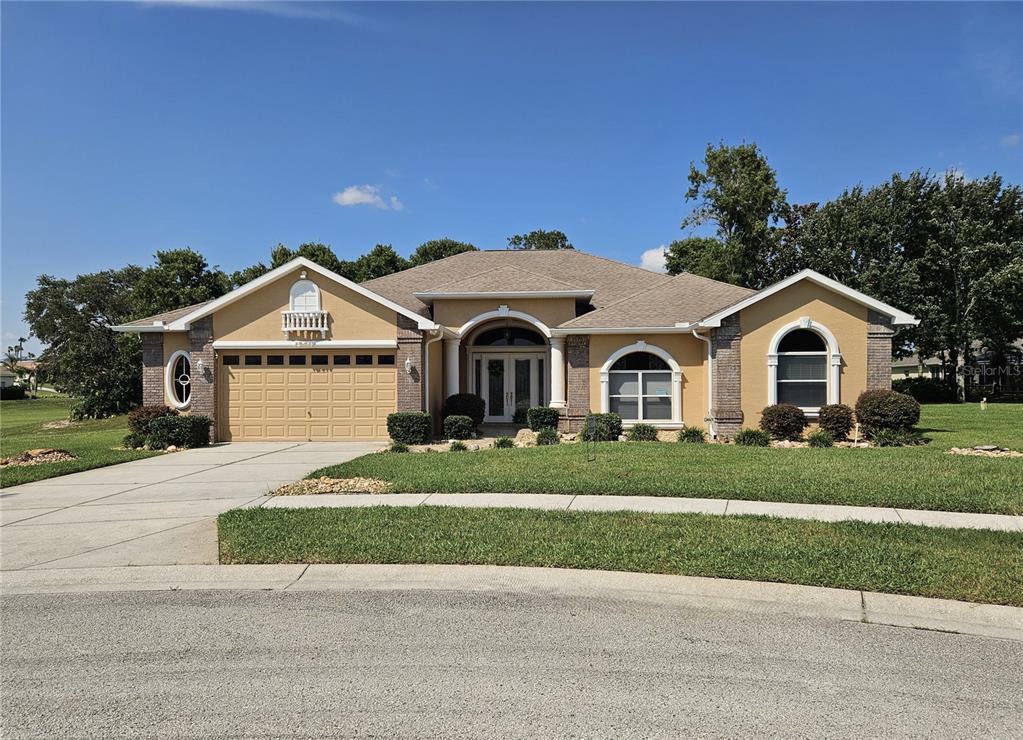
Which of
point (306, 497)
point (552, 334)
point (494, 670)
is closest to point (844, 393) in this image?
point (552, 334)

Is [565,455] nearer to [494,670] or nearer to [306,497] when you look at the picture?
[306,497]

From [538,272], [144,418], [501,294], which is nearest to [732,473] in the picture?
[501,294]

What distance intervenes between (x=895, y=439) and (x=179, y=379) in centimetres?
1933

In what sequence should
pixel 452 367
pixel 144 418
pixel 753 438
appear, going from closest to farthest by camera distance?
pixel 753 438
pixel 144 418
pixel 452 367

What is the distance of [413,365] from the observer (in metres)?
17.9

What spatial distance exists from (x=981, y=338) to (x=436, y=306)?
3145cm

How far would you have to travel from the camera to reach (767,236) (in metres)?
38.0

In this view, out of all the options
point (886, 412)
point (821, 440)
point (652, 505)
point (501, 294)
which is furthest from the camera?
point (501, 294)

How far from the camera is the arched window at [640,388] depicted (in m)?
18.1

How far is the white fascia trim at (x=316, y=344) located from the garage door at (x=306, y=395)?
26cm

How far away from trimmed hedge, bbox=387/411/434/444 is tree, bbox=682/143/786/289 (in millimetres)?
24863

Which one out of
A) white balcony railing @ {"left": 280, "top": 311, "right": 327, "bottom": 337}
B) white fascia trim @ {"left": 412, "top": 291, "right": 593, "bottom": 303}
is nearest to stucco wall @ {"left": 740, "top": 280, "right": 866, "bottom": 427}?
white fascia trim @ {"left": 412, "top": 291, "right": 593, "bottom": 303}

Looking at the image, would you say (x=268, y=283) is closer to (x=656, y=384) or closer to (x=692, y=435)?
(x=656, y=384)

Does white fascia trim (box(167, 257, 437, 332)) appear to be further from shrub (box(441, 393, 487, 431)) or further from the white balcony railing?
shrub (box(441, 393, 487, 431))
